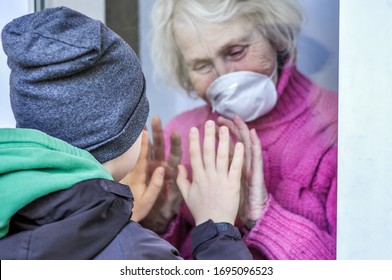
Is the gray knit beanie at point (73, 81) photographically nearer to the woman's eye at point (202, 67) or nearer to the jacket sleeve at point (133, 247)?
the jacket sleeve at point (133, 247)

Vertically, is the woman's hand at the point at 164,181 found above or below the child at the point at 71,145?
below

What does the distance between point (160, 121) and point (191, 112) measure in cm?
11

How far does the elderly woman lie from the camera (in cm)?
221

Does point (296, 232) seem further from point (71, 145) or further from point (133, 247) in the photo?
point (71, 145)

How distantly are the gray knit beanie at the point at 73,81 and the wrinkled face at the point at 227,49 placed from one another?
1.91 feet

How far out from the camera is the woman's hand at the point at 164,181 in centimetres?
236

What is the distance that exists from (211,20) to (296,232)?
754 mm

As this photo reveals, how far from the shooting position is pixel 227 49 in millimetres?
2277

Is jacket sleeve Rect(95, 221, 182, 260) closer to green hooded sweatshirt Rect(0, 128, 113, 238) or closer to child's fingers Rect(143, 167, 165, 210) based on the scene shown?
green hooded sweatshirt Rect(0, 128, 113, 238)

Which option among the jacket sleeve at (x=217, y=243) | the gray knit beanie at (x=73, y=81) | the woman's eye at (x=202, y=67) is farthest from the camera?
the woman's eye at (x=202, y=67)

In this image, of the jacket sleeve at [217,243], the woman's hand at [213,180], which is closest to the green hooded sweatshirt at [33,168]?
the jacket sleeve at [217,243]

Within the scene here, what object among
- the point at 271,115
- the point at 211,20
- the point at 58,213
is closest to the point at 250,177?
the point at 271,115

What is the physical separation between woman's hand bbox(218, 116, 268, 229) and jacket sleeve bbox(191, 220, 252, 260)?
220 millimetres

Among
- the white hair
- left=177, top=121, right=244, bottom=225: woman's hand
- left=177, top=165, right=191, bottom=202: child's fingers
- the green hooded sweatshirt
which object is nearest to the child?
the green hooded sweatshirt
